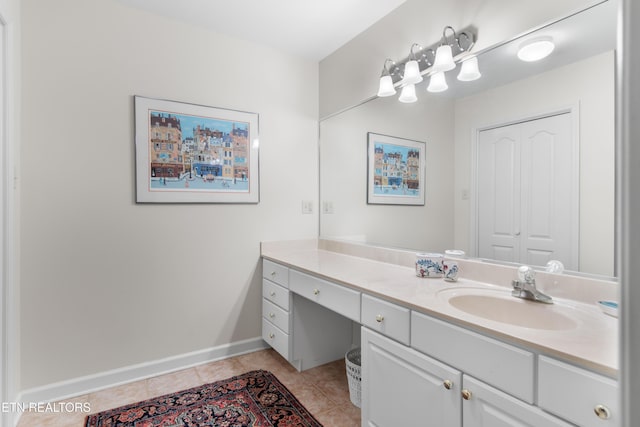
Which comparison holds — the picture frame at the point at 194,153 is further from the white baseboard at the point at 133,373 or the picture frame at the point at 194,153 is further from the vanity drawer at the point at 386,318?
the vanity drawer at the point at 386,318

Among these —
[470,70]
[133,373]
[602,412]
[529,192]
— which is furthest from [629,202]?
[133,373]

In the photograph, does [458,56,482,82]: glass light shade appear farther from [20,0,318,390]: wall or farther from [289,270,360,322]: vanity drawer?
[20,0,318,390]: wall

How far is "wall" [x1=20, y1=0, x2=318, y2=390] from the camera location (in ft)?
6.17

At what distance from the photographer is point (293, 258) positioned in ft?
7.82

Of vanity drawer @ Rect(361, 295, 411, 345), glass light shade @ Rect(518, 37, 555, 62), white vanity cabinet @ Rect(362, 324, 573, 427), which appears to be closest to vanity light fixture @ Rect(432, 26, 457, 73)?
glass light shade @ Rect(518, 37, 555, 62)

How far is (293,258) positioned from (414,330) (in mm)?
1239

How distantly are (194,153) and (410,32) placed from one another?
5.19ft

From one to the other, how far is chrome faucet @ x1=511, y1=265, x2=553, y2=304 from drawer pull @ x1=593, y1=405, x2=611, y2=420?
1.82ft

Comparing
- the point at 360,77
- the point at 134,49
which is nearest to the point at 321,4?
the point at 360,77

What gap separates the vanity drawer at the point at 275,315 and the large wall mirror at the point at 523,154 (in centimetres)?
91

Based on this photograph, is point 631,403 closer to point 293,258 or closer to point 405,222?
point 405,222

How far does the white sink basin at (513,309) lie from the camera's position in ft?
3.93

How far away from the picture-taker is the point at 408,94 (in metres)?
2.05

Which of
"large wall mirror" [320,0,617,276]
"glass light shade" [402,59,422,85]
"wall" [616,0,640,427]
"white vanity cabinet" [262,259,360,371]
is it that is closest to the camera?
"wall" [616,0,640,427]
